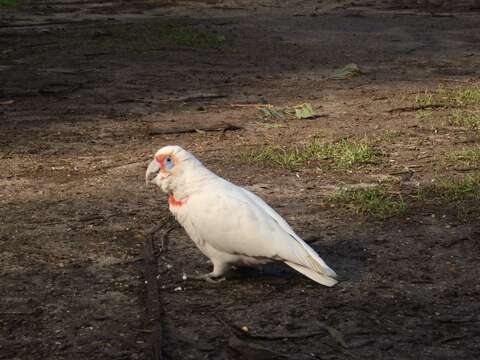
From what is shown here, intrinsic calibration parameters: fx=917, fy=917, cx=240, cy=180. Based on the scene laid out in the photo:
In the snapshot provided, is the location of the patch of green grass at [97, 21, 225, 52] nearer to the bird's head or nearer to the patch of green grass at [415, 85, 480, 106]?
the patch of green grass at [415, 85, 480, 106]

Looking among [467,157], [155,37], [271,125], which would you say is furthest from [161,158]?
[155,37]

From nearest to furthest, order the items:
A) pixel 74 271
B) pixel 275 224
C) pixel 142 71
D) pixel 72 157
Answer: pixel 275 224, pixel 74 271, pixel 72 157, pixel 142 71

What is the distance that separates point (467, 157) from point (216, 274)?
2430mm

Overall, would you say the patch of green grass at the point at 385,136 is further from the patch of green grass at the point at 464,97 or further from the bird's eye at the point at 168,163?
the bird's eye at the point at 168,163

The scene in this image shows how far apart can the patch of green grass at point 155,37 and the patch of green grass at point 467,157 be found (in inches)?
191

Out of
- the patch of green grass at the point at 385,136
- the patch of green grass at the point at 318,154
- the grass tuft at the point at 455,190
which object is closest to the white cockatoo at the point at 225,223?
the grass tuft at the point at 455,190

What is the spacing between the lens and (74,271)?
397 centimetres

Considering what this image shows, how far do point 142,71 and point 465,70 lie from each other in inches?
123

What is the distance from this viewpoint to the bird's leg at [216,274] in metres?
3.76

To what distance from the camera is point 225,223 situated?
143 inches

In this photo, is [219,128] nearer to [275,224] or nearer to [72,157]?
[72,157]

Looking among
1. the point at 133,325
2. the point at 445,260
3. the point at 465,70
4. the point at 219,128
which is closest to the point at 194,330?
the point at 133,325

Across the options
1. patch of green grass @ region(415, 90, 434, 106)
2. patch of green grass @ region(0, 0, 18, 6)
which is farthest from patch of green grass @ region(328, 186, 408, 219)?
patch of green grass @ region(0, 0, 18, 6)

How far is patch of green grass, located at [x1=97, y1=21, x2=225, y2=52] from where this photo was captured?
10117 millimetres
